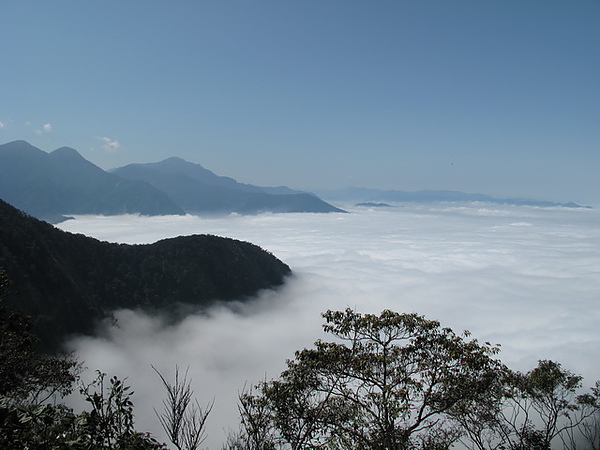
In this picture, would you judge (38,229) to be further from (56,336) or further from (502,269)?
(502,269)

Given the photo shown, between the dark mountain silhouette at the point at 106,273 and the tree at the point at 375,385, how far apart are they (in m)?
55.6

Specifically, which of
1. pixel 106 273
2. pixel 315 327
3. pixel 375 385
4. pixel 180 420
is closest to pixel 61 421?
pixel 180 420

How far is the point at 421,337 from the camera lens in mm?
15227

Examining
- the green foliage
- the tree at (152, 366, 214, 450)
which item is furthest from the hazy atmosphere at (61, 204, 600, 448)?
the tree at (152, 366, 214, 450)

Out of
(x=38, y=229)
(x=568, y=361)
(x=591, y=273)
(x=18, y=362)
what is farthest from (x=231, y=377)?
(x=591, y=273)

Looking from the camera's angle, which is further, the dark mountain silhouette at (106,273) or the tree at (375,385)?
the dark mountain silhouette at (106,273)

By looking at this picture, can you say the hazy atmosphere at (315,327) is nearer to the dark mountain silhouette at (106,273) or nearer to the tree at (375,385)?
the dark mountain silhouette at (106,273)

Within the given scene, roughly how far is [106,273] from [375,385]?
8084 centimetres

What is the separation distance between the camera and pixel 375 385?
47.1 ft

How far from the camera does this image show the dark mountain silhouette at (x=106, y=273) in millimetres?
59875

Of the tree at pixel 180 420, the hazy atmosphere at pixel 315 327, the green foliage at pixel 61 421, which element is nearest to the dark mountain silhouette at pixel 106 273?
the hazy atmosphere at pixel 315 327

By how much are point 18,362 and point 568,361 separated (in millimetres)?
93643

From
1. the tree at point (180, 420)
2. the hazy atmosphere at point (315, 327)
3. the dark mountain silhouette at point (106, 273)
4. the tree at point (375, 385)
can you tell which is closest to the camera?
the tree at point (180, 420)

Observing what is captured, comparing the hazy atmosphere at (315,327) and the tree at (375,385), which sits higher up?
the tree at (375,385)
